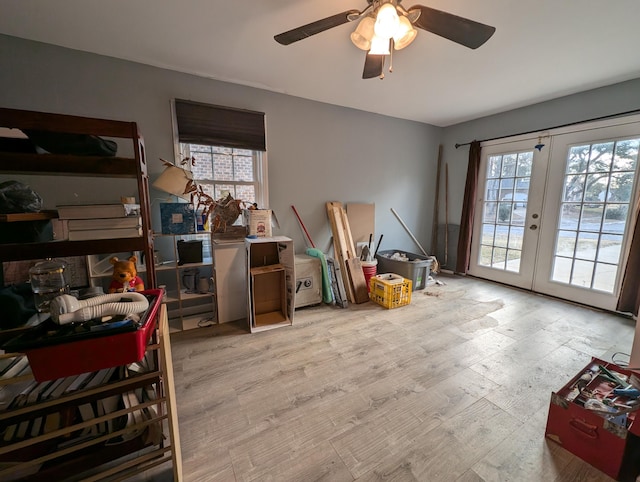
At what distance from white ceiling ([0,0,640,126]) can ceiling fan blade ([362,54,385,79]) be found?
287mm

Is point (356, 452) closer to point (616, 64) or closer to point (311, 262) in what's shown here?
point (311, 262)

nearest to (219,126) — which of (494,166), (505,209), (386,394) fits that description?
(386,394)

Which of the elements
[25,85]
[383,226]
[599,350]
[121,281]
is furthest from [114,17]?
[599,350]

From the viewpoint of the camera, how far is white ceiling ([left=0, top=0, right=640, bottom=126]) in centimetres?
164

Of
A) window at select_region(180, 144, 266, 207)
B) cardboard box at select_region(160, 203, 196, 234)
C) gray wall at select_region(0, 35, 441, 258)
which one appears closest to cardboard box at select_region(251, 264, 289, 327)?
gray wall at select_region(0, 35, 441, 258)

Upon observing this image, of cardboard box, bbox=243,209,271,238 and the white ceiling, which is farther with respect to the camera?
cardboard box, bbox=243,209,271,238

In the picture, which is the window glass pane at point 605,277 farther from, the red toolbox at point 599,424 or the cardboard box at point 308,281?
the cardboard box at point 308,281

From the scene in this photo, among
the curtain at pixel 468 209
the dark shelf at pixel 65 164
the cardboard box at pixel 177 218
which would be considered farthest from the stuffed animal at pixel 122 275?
the curtain at pixel 468 209

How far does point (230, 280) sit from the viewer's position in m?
2.53

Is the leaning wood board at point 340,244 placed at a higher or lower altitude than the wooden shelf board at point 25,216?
lower

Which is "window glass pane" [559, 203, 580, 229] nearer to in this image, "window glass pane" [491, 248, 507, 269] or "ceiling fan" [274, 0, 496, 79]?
"window glass pane" [491, 248, 507, 269]

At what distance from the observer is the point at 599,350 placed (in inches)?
82.5

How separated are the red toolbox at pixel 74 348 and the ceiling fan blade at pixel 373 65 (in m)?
2.04

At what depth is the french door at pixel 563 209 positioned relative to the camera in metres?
2.71
